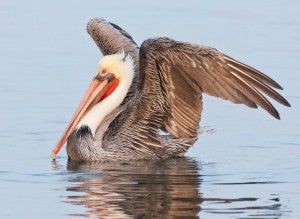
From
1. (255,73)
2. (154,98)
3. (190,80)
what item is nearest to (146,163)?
(154,98)

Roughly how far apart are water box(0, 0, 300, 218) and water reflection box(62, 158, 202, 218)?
11 millimetres

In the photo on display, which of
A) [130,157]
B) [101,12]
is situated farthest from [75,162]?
[101,12]

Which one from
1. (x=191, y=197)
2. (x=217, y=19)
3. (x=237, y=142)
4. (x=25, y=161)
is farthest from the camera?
(x=217, y=19)

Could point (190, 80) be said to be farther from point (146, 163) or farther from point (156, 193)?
point (156, 193)

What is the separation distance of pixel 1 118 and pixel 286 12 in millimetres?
7143

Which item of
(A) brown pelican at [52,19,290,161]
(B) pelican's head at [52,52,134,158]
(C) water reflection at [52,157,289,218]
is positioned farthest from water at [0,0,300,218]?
(B) pelican's head at [52,52,134,158]

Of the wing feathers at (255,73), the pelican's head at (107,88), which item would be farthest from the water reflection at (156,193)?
the wing feathers at (255,73)

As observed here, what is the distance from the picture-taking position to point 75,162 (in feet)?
43.8

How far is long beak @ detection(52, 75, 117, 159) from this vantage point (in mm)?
13609

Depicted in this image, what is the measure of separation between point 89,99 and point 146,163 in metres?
1.06

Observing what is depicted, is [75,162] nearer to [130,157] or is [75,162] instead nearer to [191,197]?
[130,157]

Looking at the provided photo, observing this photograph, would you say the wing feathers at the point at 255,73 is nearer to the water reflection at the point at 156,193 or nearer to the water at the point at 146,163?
the water at the point at 146,163

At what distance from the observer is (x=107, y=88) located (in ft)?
46.1

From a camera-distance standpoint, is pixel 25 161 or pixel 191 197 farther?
pixel 25 161
